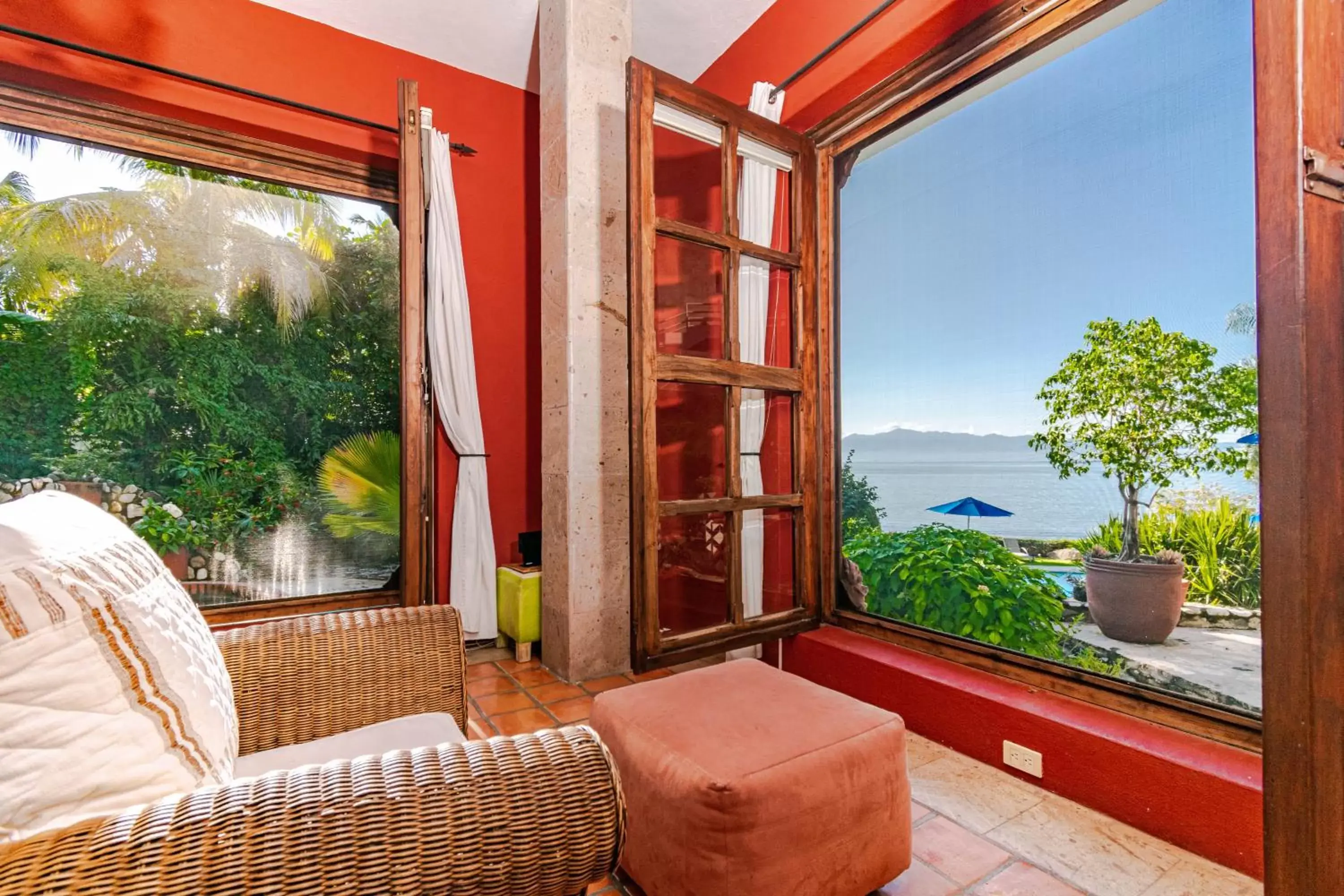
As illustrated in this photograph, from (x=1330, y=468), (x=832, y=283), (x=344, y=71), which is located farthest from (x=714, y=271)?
(x=344, y=71)

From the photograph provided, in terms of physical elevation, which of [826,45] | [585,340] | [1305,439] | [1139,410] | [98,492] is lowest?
[98,492]

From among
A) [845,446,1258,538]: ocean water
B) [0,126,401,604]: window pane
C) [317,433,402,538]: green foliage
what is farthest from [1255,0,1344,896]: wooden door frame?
[0,126,401,604]: window pane

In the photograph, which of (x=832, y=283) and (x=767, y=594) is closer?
(x=767, y=594)

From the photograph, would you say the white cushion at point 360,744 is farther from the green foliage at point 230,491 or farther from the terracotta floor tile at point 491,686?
the green foliage at point 230,491

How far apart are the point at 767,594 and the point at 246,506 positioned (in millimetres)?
2407

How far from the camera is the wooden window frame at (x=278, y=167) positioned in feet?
8.39

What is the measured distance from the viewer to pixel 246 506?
9.62ft

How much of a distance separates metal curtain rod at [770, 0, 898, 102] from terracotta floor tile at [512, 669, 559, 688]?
8.78 feet

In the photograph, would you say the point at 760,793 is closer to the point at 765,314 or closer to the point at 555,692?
the point at 555,692

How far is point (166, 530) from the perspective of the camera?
2773 mm

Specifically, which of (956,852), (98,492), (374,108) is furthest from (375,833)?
(374,108)

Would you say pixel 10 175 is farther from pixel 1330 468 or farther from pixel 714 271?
pixel 1330 468

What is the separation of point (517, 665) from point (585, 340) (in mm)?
1552

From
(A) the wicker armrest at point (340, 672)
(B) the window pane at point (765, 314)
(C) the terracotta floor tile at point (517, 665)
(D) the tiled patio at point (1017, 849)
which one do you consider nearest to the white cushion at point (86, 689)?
(A) the wicker armrest at point (340, 672)
